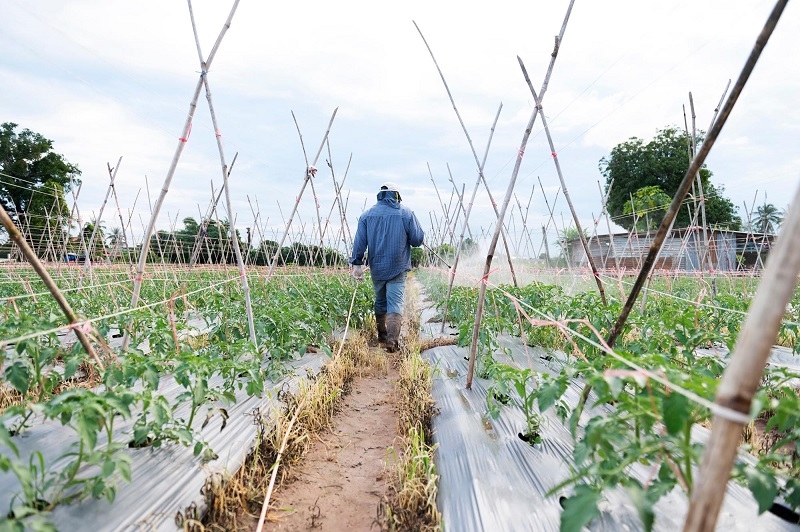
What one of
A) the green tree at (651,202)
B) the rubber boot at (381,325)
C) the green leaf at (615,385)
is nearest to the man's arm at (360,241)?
the rubber boot at (381,325)

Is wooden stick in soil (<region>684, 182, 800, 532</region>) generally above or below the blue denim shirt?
below

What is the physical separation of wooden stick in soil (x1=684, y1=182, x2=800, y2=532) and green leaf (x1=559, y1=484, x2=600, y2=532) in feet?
0.78

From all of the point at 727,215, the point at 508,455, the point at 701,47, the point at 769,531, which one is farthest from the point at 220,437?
the point at 727,215

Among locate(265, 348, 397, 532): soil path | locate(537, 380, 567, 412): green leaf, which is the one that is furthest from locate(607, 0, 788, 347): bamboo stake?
locate(265, 348, 397, 532): soil path

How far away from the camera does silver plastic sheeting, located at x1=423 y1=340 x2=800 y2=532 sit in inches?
66.4

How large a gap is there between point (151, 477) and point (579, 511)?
71.8 inches

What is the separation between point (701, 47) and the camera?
11.4ft

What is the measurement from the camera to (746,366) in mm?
804

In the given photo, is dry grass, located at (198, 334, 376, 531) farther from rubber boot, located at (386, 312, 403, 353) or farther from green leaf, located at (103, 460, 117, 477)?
rubber boot, located at (386, 312, 403, 353)

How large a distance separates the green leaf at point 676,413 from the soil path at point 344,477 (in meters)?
1.54

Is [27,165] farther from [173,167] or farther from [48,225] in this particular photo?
[173,167]

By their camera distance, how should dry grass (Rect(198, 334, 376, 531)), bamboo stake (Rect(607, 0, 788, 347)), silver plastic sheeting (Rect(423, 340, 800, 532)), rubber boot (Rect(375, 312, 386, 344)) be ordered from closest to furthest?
bamboo stake (Rect(607, 0, 788, 347))
silver plastic sheeting (Rect(423, 340, 800, 532))
dry grass (Rect(198, 334, 376, 531))
rubber boot (Rect(375, 312, 386, 344))

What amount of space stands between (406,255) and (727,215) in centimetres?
3098

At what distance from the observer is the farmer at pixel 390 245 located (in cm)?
574
